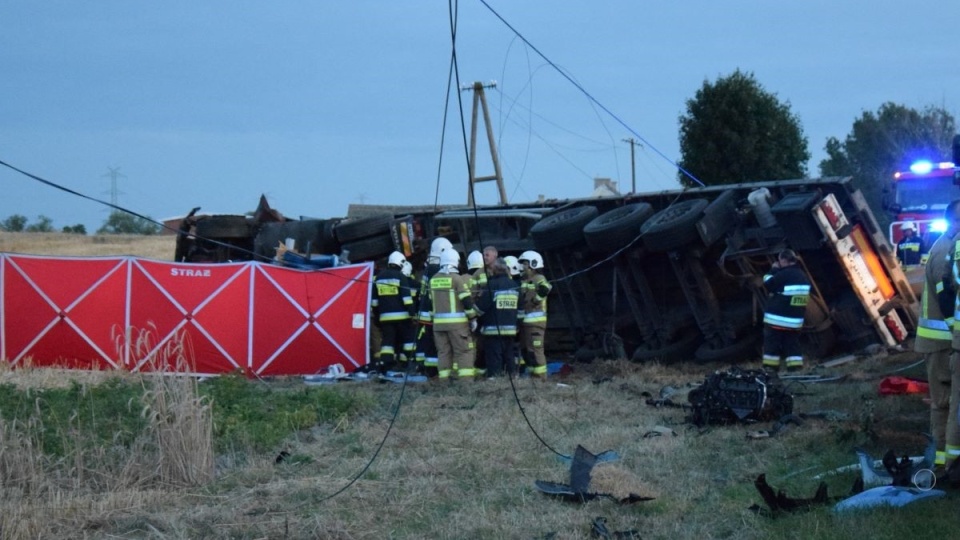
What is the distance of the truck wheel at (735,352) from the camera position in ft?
47.1

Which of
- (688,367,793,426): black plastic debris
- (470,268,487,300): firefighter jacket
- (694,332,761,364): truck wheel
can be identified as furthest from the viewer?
(694,332,761,364): truck wheel

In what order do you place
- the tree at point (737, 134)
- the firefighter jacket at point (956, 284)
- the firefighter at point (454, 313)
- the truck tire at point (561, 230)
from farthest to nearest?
the tree at point (737, 134) < the truck tire at point (561, 230) < the firefighter at point (454, 313) < the firefighter jacket at point (956, 284)

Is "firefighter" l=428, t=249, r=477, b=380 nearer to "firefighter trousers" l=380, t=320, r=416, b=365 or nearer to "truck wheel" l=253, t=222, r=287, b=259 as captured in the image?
"firefighter trousers" l=380, t=320, r=416, b=365

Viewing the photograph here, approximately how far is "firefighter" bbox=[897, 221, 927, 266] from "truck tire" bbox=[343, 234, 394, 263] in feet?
25.3

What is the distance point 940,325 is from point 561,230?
8.22 m

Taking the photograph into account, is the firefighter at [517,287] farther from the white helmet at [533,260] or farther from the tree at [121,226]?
the tree at [121,226]

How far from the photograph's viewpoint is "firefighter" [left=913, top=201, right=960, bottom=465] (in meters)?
6.97

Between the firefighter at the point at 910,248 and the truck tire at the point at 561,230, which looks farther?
the firefighter at the point at 910,248

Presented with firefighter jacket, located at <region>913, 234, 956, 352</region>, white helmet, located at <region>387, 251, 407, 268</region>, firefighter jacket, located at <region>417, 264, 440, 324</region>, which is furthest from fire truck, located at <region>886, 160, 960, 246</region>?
firefighter jacket, located at <region>913, 234, 956, 352</region>

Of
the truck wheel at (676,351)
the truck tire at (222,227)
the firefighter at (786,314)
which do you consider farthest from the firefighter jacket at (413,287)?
the firefighter at (786,314)

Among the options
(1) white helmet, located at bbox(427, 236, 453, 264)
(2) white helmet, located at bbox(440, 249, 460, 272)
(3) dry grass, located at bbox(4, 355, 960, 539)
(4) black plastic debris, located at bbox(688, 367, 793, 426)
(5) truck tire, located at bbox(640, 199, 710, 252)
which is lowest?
(3) dry grass, located at bbox(4, 355, 960, 539)

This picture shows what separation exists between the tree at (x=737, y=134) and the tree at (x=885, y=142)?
7.76 metres

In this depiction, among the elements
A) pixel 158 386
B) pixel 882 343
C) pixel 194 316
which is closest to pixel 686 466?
pixel 158 386

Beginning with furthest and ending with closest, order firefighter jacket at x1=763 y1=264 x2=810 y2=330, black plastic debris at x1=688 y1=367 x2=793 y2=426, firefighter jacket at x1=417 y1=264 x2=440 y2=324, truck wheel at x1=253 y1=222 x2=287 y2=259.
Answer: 1. truck wheel at x1=253 y1=222 x2=287 y2=259
2. firefighter jacket at x1=417 y1=264 x2=440 y2=324
3. firefighter jacket at x1=763 y1=264 x2=810 y2=330
4. black plastic debris at x1=688 y1=367 x2=793 y2=426
